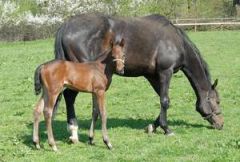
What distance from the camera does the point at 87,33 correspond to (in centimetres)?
991

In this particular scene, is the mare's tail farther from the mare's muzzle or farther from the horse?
the mare's muzzle

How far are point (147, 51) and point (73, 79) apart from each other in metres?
2.20

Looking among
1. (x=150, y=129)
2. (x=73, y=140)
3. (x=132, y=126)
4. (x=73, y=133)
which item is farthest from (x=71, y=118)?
(x=132, y=126)

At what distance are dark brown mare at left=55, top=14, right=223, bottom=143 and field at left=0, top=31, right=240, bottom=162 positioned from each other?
23.1 inches

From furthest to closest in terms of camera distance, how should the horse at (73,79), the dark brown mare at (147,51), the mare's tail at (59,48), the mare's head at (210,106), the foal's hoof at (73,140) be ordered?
the mare's head at (210,106), the dark brown mare at (147,51), the mare's tail at (59,48), the foal's hoof at (73,140), the horse at (73,79)

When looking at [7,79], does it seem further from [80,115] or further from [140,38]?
[140,38]

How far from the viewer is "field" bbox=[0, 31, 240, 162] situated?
8.13 m

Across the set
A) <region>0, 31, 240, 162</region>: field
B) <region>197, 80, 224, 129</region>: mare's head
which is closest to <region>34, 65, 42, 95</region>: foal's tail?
<region>0, 31, 240, 162</region>: field

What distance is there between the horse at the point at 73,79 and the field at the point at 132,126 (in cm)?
49

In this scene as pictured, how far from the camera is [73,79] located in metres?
8.52

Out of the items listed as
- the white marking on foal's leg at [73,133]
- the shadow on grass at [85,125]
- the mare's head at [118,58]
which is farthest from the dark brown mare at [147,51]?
the mare's head at [118,58]

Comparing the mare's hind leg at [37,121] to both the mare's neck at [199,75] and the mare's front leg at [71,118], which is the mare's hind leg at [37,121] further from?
the mare's neck at [199,75]

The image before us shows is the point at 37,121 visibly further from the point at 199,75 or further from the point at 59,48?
the point at 199,75

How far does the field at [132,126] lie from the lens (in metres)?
8.13
